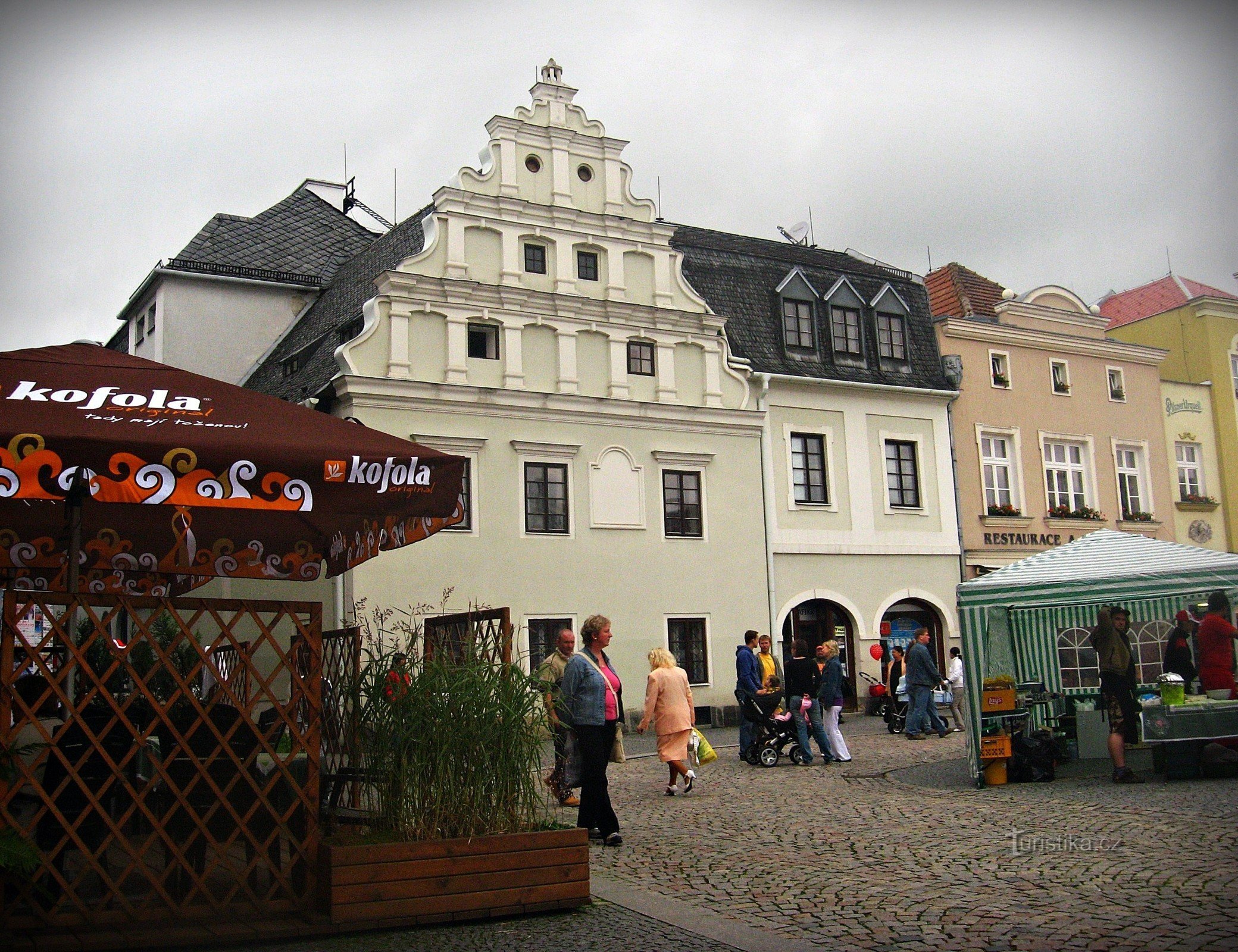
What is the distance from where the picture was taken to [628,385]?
85.8 ft

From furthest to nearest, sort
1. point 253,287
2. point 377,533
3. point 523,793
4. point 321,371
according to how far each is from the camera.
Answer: point 253,287 → point 321,371 → point 377,533 → point 523,793

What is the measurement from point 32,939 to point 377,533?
380 centimetres

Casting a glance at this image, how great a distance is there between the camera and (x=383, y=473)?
765 centimetres

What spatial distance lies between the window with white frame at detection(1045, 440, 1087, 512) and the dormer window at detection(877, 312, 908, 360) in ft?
16.0

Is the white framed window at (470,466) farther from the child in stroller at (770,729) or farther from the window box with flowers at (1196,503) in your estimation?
the window box with flowers at (1196,503)

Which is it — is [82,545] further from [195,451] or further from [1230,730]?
[1230,730]

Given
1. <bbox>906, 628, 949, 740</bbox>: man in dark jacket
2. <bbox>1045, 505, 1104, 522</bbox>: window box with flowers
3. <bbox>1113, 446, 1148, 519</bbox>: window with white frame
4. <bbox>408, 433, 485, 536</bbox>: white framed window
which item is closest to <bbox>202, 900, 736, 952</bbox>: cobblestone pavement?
<bbox>906, 628, 949, 740</bbox>: man in dark jacket

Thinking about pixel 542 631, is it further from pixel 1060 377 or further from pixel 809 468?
Result: pixel 1060 377

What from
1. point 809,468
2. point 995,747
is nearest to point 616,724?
point 995,747

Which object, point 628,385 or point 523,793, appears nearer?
point 523,793

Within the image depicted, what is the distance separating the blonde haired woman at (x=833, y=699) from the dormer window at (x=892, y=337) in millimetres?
14227

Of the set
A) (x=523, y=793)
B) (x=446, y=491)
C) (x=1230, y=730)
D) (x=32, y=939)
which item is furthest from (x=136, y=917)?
(x=1230, y=730)

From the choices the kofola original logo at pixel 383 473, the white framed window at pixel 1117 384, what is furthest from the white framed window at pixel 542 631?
the white framed window at pixel 1117 384

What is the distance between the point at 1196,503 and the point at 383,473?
3176 cm
